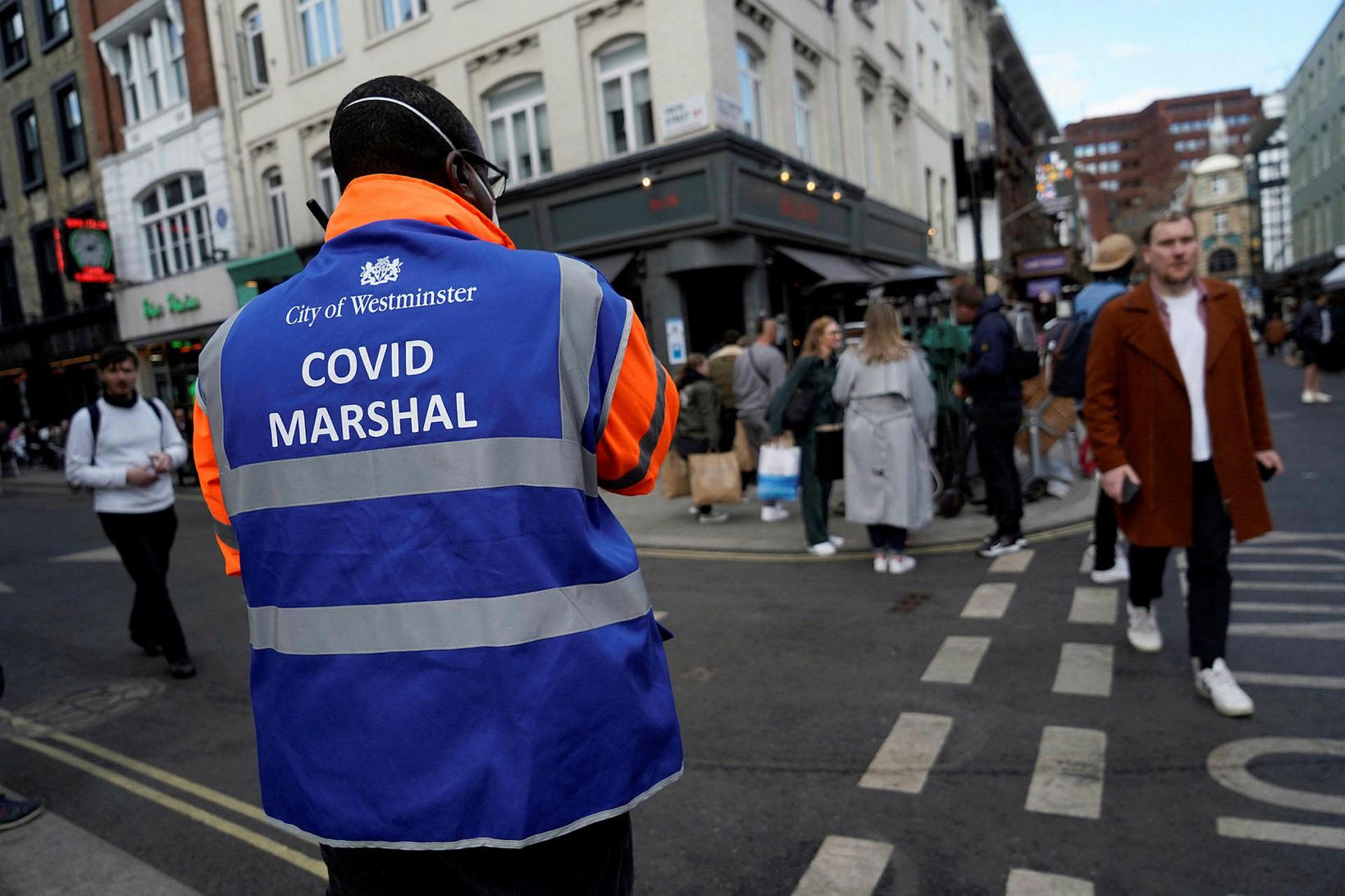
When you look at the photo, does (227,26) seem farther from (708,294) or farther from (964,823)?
(964,823)

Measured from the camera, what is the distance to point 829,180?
1672 centimetres

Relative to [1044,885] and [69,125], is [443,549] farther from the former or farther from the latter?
[69,125]

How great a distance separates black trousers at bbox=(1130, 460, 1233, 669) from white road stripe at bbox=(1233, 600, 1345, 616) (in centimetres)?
139

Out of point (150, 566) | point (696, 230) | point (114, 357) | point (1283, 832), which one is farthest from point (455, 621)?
point (696, 230)

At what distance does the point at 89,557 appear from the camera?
948cm

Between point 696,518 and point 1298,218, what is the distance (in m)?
52.9

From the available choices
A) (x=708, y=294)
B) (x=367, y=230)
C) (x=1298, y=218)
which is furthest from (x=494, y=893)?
(x=1298, y=218)

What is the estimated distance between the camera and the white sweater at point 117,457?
16.4 ft

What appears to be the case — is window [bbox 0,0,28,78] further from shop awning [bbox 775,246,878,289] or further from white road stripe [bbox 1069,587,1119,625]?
white road stripe [bbox 1069,587,1119,625]

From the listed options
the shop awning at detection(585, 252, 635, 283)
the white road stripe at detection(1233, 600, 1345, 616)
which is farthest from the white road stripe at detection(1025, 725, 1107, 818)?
the shop awning at detection(585, 252, 635, 283)

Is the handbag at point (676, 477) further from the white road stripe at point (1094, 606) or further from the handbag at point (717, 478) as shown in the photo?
the white road stripe at point (1094, 606)

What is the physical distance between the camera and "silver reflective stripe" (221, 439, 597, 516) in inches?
48.8

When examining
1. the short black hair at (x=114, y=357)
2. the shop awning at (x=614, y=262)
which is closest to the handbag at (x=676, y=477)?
the short black hair at (x=114, y=357)

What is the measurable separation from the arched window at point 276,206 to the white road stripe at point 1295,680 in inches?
795
